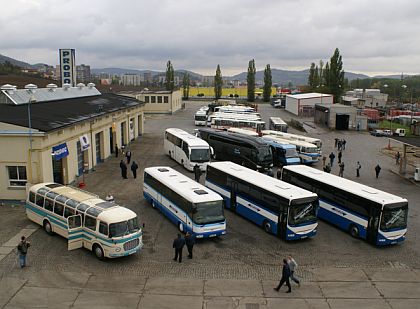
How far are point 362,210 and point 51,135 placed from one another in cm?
1827

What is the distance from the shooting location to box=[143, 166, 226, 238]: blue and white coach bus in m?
19.3

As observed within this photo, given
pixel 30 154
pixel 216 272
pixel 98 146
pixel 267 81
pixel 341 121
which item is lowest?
pixel 216 272

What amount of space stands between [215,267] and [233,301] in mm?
2764

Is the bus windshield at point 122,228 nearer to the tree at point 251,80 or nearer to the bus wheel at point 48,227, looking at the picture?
the bus wheel at point 48,227

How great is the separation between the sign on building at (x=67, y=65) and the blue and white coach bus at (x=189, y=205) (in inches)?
1212

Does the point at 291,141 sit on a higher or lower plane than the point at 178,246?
higher

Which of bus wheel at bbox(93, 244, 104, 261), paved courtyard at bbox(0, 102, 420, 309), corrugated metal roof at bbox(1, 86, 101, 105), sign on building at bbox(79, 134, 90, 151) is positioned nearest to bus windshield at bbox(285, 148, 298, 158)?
paved courtyard at bbox(0, 102, 420, 309)

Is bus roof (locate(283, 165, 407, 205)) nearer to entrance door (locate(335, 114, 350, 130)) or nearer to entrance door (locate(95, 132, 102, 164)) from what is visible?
entrance door (locate(95, 132, 102, 164))

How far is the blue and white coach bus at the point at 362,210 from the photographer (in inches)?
757

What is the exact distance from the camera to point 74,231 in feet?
59.1

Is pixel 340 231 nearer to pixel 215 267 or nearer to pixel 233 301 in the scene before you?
pixel 215 267

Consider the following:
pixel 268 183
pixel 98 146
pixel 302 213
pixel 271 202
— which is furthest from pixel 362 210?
pixel 98 146

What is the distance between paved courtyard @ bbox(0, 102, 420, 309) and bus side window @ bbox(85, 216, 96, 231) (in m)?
1.25

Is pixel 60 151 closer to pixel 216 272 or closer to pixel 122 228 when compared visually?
pixel 122 228
